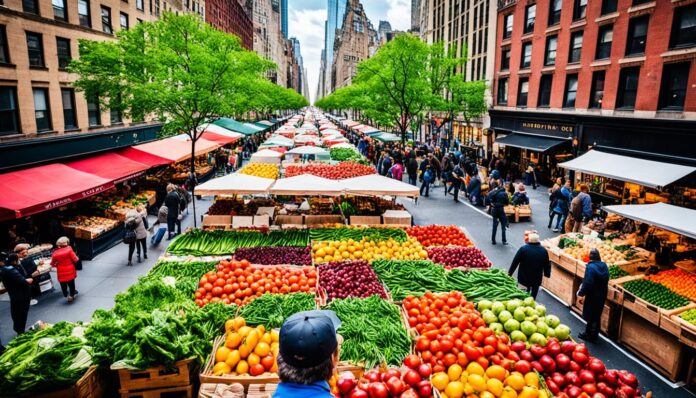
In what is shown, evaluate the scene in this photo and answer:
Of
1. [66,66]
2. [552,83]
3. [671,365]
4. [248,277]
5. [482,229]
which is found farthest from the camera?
[552,83]

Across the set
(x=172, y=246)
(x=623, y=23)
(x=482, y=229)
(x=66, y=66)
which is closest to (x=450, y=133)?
(x=623, y=23)

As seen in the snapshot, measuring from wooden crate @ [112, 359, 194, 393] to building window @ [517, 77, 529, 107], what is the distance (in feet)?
98.8

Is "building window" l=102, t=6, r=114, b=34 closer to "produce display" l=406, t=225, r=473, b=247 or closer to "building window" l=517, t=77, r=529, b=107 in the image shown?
"produce display" l=406, t=225, r=473, b=247

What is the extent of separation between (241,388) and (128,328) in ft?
5.95

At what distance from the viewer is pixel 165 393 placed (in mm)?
5230

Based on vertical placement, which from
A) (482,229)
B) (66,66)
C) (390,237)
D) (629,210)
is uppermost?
(66,66)

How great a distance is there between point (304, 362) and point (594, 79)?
2611 centimetres

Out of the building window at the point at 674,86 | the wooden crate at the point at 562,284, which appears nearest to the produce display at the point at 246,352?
the wooden crate at the point at 562,284

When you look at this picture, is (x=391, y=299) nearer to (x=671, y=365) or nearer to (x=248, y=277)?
(x=248, y=277)

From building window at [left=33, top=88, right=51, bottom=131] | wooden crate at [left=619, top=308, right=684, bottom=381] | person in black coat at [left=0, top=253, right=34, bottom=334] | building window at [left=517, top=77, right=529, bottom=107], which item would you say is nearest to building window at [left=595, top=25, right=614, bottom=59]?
building window at [left=517, top=77, right=529, bottom=107]

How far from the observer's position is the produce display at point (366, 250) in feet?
32.0

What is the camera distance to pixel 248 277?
784cm

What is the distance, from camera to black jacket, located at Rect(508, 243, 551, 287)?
870 cm

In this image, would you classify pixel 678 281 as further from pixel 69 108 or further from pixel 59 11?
pixel 59 11
